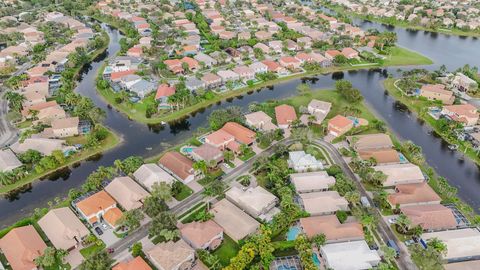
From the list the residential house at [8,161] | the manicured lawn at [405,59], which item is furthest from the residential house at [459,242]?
the manicured lawn at [405,59]

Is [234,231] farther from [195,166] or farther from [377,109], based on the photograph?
[377,109]

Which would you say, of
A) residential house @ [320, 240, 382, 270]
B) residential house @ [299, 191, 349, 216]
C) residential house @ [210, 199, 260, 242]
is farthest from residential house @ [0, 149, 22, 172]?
residential house @ [320, 240, 382, 270]

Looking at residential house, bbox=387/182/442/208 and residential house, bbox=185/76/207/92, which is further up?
residential house, bbox=387/182/442/208

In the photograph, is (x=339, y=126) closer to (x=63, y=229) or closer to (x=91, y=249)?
(x=91, y=249)

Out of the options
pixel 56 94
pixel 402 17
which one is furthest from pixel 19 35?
pixel 402 17

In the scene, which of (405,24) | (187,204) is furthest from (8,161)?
(405,24)

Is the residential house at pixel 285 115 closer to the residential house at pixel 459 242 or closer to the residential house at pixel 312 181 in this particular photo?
the residential house at pixel 312 181

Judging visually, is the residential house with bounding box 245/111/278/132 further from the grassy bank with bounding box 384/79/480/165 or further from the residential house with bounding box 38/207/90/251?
the residential house with bounding box 38/207/90/251
